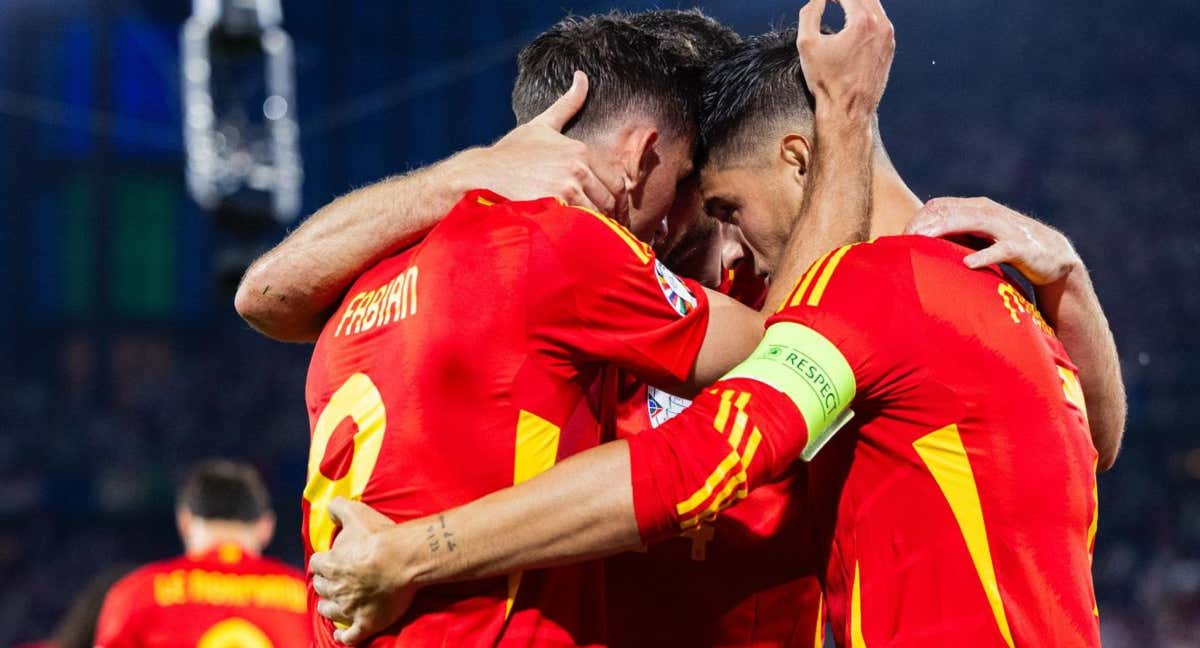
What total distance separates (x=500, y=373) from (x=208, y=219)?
12333mm

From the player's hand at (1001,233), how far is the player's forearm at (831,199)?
12 cm

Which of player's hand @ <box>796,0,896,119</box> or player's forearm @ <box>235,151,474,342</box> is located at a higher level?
player's hand @ <box>796,0,896,119</box>

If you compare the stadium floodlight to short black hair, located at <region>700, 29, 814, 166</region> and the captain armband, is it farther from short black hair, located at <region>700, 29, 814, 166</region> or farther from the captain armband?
the captain armband

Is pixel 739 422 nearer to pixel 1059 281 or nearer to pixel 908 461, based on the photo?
pixel 908 461

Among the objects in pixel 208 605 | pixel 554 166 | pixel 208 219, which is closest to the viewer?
pixel 554 166

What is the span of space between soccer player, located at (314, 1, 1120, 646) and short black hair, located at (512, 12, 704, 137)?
57cm

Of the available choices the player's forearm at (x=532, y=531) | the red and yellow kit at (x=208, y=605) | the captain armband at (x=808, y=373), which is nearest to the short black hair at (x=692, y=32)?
the captain armband at (x=808, y=373)

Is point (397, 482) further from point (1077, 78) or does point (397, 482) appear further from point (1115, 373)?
point (1077, 78)

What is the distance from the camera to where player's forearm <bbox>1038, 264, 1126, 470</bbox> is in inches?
88.2

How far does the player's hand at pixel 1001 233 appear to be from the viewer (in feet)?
6.70

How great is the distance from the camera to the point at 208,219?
44.4 feet

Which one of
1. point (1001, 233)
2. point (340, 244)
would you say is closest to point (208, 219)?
point (340, 244)

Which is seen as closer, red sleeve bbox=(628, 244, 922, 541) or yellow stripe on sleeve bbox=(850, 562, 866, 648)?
red sleeve bbox=(628, 244, 922, 541)

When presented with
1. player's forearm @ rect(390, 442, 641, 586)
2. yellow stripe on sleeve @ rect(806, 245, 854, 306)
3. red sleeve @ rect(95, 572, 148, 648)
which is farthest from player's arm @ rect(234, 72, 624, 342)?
red sleeve @ rect(95, 572, 148, 648)
